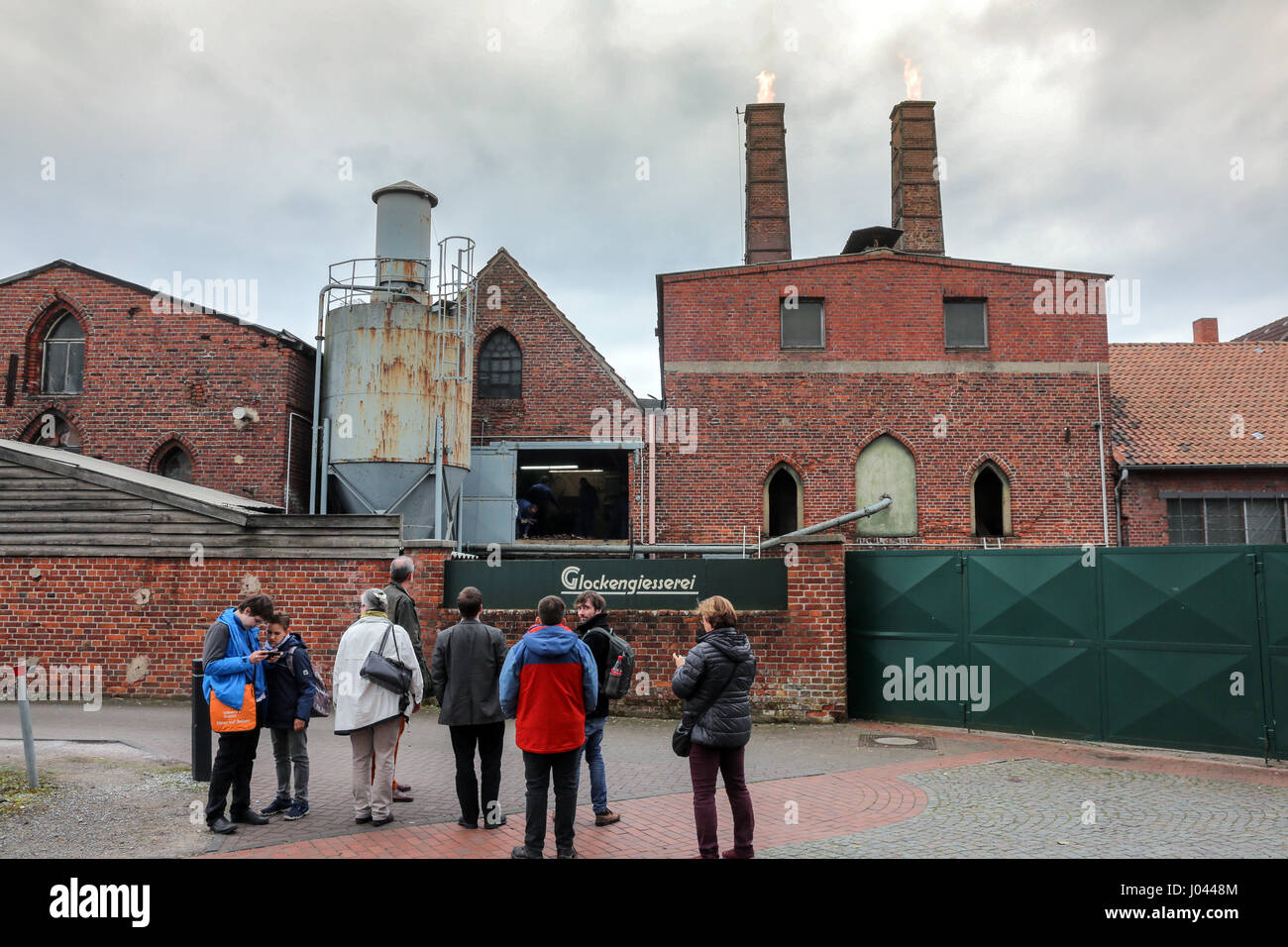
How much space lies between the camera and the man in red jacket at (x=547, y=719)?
19.1 ft

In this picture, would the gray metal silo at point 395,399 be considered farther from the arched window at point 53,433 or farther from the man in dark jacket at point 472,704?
the man in dark jacket at point 472,704

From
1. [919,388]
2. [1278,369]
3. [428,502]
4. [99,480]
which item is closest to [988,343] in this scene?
[919,388]

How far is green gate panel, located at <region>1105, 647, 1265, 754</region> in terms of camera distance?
364 inches

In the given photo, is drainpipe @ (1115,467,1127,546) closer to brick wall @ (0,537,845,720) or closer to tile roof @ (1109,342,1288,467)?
tile roof @ (1109,342,1288,467)

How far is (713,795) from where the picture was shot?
572 centimetres

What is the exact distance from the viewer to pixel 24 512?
13.1 meters

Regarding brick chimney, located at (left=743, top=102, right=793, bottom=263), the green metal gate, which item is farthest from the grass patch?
brick chimney, located at (left=743, top=102, right=793, bottom=263)

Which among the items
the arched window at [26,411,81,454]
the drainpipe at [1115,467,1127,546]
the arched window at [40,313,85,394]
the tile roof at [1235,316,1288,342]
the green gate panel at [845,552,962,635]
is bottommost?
the green gate panel at [845,552,962,635]

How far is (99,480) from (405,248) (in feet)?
24.7

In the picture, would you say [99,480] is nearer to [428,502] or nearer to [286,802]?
[428,502]

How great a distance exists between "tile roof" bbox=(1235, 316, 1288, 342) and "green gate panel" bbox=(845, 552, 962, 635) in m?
22.8

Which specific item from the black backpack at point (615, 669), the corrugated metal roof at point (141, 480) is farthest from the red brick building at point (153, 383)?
the black backpack at point (615, 669)

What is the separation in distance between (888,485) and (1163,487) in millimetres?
5679

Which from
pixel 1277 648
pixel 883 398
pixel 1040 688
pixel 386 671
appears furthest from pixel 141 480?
pixel 1277 648
